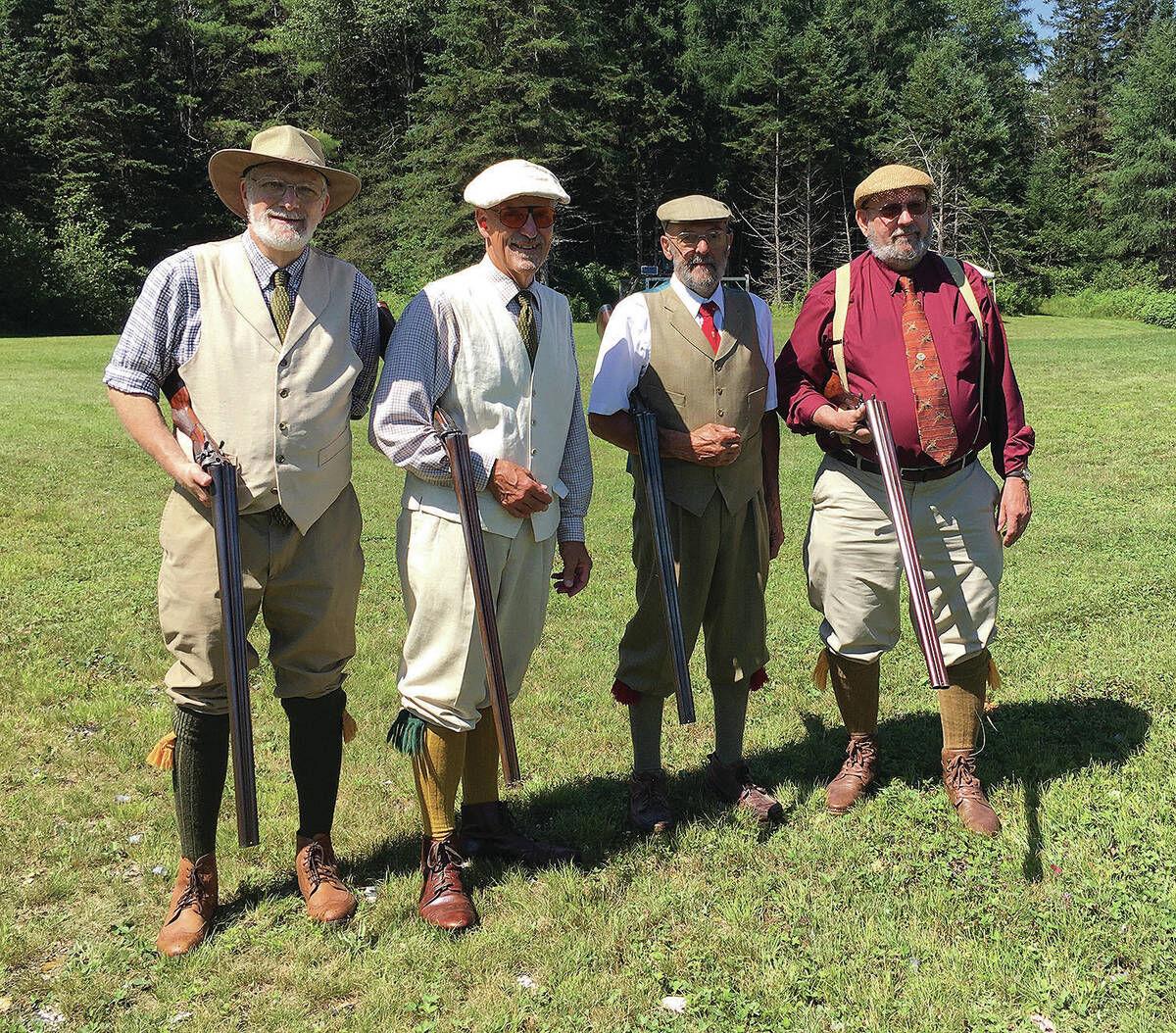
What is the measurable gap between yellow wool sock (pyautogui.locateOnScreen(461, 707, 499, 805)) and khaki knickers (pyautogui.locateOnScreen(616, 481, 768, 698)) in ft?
2.27

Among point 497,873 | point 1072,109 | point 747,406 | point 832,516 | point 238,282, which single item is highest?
point 1072,109

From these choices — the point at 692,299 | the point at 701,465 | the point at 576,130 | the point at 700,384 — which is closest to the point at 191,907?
the point at 701,465

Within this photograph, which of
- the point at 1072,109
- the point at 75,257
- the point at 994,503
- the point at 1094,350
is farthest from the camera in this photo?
the point at 1072,109

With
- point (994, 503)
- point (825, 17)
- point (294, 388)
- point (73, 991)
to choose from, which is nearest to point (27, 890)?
point (73, 991)

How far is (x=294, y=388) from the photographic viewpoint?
140 inches

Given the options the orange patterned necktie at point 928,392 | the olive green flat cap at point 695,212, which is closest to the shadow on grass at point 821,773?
the orange patterned necktie at point 928,392

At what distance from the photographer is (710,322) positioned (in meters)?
4.36

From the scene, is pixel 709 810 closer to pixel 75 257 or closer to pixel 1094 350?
pixel 1094 350

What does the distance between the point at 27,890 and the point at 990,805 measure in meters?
3.94

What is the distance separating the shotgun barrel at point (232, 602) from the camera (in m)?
3.41

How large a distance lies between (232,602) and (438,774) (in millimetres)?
1023

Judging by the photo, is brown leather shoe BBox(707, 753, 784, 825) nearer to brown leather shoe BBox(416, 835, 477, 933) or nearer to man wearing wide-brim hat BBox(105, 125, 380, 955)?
brown leather shoe BBox(416, 835, 477, 933)

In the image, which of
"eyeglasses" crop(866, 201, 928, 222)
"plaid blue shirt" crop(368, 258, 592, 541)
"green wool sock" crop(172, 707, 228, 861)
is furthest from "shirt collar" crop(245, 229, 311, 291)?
"eyeglasses" crop(866, 201, 928, 222)

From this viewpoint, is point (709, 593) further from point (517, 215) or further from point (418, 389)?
point (517, 215)
